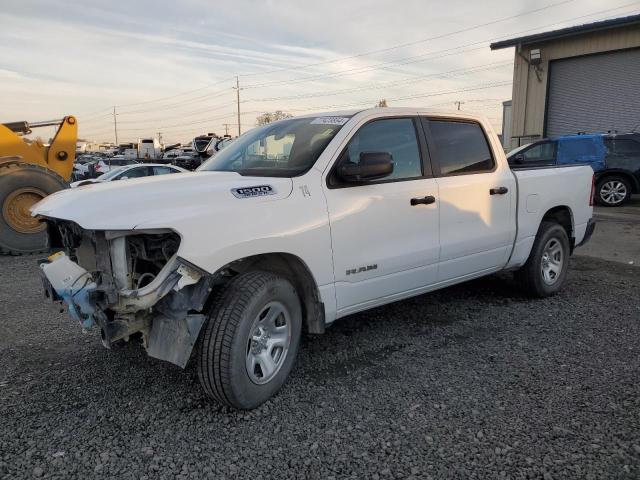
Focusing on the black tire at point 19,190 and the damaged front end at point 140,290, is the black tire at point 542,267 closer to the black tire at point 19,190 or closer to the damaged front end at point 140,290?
the damaged front end at point 140,290

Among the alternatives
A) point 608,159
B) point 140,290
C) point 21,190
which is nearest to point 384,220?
point 140,290

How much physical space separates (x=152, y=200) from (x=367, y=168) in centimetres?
140

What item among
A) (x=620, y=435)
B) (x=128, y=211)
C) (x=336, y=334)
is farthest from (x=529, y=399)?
(x=128, y=211)

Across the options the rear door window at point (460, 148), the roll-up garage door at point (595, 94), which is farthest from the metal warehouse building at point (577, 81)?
the rear door window at point (460, 148)

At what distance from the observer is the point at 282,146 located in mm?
3959

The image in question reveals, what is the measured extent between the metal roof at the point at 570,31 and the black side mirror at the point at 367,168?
16267 millimetres

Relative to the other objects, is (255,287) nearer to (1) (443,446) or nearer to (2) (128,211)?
(2) (128,211)

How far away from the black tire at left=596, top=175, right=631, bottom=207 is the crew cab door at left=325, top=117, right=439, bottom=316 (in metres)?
11.2

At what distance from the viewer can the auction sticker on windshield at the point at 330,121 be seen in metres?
3.84

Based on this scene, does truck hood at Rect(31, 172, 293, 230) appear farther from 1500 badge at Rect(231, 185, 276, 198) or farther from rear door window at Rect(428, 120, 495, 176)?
rear door window at Rect(428, 120, 495, 176)

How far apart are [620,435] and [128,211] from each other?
300cm

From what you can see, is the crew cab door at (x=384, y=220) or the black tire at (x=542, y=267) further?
the black tire at (x=542, y=267)

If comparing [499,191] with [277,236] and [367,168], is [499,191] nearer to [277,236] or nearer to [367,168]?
[367,168]

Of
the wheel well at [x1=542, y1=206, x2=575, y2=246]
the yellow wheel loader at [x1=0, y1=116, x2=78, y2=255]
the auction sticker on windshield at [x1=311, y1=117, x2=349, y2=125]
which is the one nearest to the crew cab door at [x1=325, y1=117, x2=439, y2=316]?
the auction sticker on windshield at [x1=311, y1=117, x2=349, y2=125]
